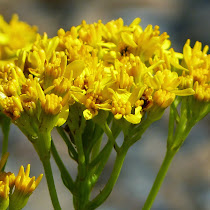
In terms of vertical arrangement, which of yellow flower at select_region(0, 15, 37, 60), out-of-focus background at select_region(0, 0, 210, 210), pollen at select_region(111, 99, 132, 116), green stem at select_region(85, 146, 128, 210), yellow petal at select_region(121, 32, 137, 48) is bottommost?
green stem at select_region(85, 146, 128, 210)

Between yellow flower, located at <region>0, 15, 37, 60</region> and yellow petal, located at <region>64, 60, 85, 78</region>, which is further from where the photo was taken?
yellow flower, located at <region>0, 15, 37, 60</region>

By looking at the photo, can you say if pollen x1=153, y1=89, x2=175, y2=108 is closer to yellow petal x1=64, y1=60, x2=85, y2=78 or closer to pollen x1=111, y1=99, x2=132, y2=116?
pollen x1=111, y1=99, x2=132, y2=116

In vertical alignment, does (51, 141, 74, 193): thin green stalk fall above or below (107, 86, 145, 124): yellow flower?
below

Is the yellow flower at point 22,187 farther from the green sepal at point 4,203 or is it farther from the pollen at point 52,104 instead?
the pollen at point 52,104

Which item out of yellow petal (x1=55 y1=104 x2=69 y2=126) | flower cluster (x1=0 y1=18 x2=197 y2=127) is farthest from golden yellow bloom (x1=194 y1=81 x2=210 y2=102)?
yellow petal (x1=55 y1=104 x2=69 y2=126)

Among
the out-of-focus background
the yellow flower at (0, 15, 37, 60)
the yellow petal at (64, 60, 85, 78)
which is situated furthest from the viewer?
the out-of-focus background

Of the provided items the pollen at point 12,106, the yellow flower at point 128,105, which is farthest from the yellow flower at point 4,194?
the yellow flower at point 128,105

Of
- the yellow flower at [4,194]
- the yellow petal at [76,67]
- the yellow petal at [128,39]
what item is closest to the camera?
the yellow flower at [4,194]

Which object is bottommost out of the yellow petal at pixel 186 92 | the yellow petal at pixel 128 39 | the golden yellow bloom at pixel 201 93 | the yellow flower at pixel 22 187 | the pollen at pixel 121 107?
the yellow flower at pixel 22 187

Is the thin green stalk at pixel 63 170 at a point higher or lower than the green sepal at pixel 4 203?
higher
